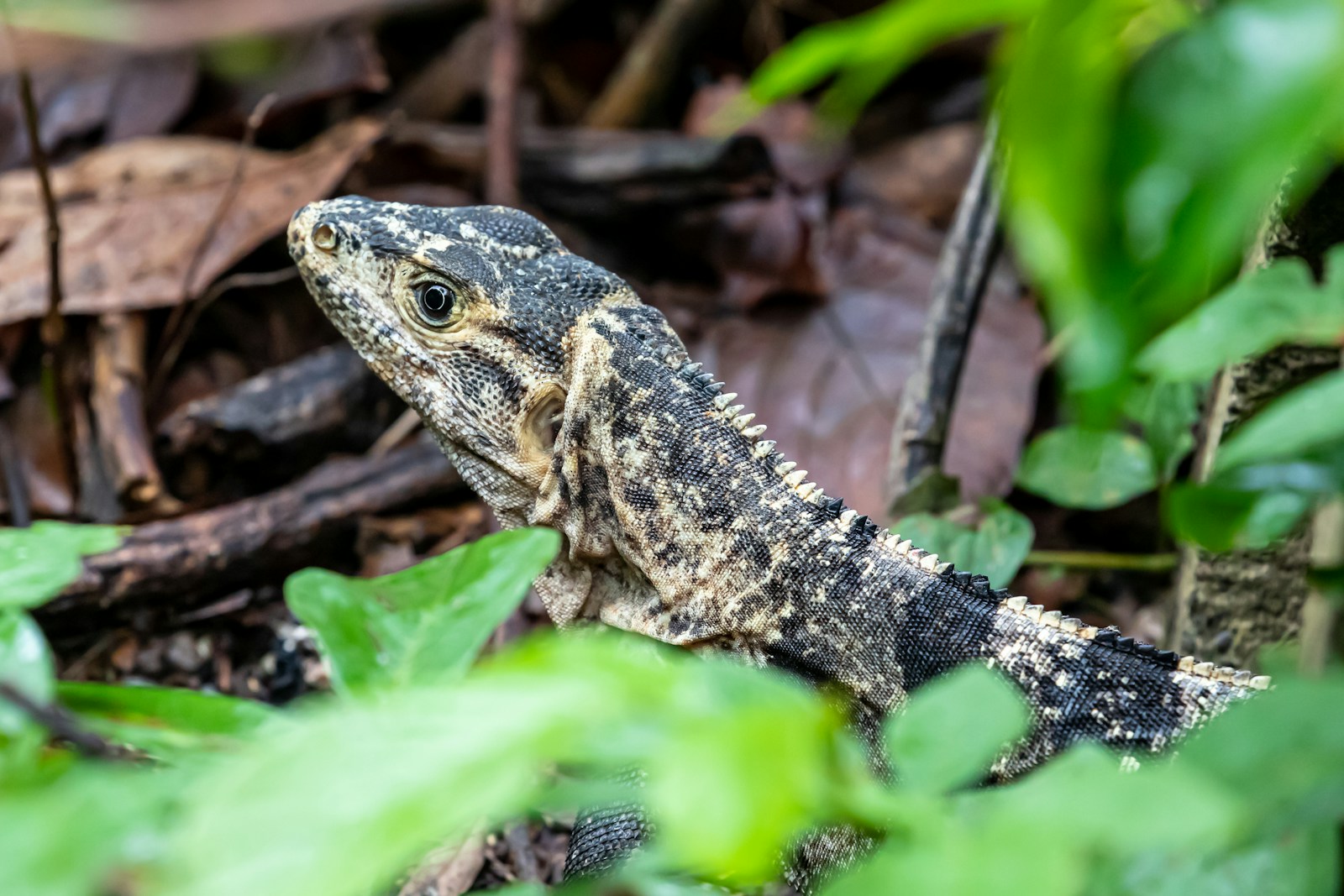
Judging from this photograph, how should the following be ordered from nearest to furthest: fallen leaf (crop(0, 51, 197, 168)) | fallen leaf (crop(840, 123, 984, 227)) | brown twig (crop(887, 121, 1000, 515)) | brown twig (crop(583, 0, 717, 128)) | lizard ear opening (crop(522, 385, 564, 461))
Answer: lizard ear opening (crop(522, 385, 564, 461)) < brown twig (crop(887, 121, 1000, 515)) < fallen leaf (crop(0, 51, 197, 168)) < fallen leaf (crop(840, 123, 984, 227)) < brown twig (crop(583, 0, 717, 128))

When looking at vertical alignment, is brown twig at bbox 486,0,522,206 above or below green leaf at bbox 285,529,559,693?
below

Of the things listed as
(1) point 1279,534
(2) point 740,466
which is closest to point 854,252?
(2) point 740,466

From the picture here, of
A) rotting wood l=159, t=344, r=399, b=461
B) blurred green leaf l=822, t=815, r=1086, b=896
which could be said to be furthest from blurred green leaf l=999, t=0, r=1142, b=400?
rotting wood l=159, t=344, r=399, b=461

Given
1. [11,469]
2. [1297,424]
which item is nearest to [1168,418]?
[1297,424]

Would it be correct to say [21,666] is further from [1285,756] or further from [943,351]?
[943,351]

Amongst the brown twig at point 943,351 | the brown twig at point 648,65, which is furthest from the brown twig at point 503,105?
the brown twig at point 943,351

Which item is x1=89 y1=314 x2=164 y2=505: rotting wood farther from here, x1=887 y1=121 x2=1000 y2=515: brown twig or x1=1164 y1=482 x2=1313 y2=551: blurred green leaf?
x1=1164 y1=482 x2=1313 y2=551: blurred green leaf
